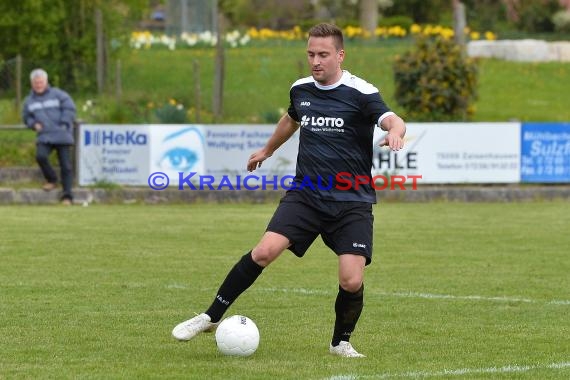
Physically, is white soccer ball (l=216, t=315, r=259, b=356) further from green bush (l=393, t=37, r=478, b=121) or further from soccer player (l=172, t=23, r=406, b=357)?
green bush (l=393, t=37, r=478, b=121)

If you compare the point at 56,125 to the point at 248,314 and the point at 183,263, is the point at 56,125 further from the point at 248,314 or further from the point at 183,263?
the point at 248,314

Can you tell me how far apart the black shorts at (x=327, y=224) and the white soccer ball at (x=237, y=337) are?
1.88ft

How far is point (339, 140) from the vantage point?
786cm

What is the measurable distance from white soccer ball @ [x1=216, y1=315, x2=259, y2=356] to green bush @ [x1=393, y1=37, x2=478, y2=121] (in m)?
16.7

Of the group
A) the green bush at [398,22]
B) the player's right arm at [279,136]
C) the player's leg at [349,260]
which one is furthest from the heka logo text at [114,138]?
the green bush at [398,22]

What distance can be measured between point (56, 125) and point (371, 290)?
402 inches

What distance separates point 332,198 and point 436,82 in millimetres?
16780

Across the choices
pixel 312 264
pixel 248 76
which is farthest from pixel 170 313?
pixel 248 76

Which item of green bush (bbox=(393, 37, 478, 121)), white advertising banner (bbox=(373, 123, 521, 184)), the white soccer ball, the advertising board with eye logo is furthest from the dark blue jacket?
the white soccer ball

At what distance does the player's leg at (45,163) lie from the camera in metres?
20.3

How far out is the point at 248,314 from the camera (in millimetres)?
9578

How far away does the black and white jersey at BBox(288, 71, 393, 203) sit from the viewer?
7.83m

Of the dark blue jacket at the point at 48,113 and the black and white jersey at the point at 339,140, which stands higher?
the black and white jersey at the point at 339,140
